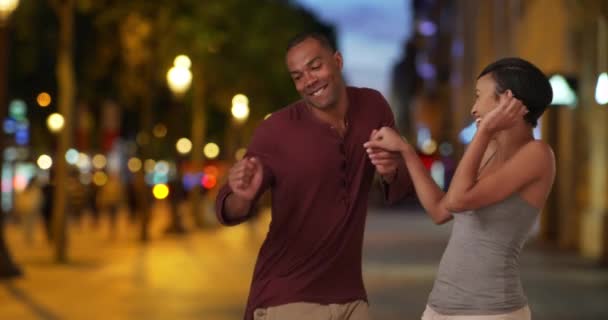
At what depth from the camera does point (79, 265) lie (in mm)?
28438

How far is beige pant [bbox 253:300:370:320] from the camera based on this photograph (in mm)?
5922

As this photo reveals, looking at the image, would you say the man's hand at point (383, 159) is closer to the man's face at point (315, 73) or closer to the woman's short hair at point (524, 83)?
the man's face at point (315, 73)

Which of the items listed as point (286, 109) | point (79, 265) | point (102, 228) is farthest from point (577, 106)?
point (286, 109)

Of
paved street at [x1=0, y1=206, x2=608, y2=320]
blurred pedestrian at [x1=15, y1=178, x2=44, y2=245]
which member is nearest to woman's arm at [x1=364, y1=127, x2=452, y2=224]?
paved street at [x1=0, y1=206, x2=608, y2=320]

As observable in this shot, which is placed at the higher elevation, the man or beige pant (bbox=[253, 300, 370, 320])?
the man

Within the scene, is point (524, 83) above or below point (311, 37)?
below

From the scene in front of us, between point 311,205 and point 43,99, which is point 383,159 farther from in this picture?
point 43,99

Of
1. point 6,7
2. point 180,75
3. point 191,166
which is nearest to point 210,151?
point 191,166

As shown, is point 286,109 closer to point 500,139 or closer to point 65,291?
point 500,139

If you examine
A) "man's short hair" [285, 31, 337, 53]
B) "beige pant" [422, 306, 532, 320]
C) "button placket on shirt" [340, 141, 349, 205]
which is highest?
"man's short hair" [285, 31, 337, 53]

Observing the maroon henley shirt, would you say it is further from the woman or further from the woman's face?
the woman's face

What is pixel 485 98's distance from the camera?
5672 mm

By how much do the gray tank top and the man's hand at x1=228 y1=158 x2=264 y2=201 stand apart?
0.75 m

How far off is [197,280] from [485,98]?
18.6 metres
